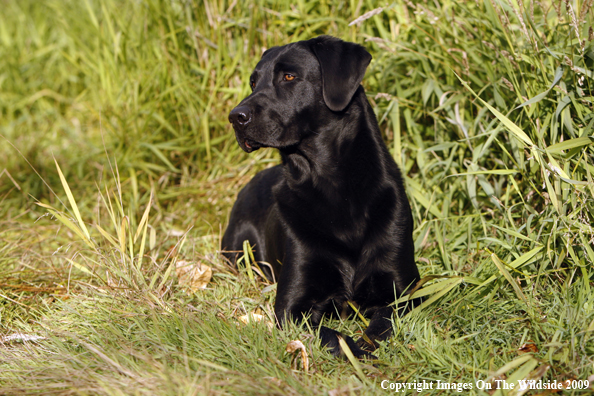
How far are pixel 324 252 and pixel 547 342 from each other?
92 centimetres

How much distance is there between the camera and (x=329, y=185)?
2.34 m

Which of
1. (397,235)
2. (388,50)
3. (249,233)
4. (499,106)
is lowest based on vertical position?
(249,233)

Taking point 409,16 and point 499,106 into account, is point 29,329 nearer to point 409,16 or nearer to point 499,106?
point 499,106

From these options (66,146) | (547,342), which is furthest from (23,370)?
(66,146)

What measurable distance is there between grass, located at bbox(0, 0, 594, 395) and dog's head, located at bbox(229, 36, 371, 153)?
49 cm

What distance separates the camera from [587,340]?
167cm

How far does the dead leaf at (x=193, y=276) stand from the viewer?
2445mm

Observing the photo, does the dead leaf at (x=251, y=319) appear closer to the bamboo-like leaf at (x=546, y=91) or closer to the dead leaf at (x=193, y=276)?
the dead leaf at (x=193, y=276)

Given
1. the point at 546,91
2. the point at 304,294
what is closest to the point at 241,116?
the point at 304,294

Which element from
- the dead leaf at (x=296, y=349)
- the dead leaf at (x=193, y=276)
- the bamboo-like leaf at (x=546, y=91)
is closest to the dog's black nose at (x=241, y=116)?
the dead leaf at (x=193, y=276)

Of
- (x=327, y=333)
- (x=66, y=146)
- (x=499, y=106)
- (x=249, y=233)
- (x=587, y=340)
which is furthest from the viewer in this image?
(x=66, y=146)

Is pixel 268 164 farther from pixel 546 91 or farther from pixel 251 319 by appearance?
pixel 546 91

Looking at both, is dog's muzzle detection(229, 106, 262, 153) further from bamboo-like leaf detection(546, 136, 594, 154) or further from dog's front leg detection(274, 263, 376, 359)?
bamboo-like leaf detection(546, 136, 594, 154)

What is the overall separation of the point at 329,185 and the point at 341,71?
508 mm
